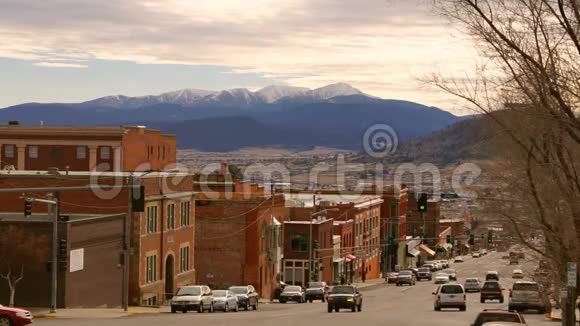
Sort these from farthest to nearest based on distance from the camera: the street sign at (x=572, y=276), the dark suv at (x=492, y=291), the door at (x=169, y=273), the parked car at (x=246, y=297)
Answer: the door at (x=169, y=273) → the dark suv at (x=492, y=291) → the parked car at (x=246, y=297) → the street sign at (x=572, y=276)

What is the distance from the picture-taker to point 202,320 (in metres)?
47.3

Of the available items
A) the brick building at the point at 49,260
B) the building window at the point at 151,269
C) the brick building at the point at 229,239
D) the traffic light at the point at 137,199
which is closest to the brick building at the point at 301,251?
the brick building at the point at 229,239

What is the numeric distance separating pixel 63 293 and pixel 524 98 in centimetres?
3872

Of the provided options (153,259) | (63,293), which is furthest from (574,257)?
(153,259)

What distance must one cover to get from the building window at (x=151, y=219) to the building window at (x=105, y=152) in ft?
122

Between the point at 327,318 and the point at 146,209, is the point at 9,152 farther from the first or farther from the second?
the point at 327,318

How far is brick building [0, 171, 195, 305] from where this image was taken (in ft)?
229

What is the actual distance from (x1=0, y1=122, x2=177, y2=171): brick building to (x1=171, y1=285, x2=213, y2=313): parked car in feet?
159

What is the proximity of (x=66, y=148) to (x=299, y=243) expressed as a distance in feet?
81.2

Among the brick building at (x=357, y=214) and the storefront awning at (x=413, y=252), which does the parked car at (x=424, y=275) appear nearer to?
the brick building at (x=357, y=214)

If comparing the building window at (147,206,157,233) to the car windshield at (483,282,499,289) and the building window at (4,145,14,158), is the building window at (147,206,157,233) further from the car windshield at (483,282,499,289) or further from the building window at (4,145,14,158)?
the building window at (4,145,14,158)

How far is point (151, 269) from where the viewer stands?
72812mm

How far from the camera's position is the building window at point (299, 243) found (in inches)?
4195

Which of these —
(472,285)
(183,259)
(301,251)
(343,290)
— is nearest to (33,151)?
(301,251)
